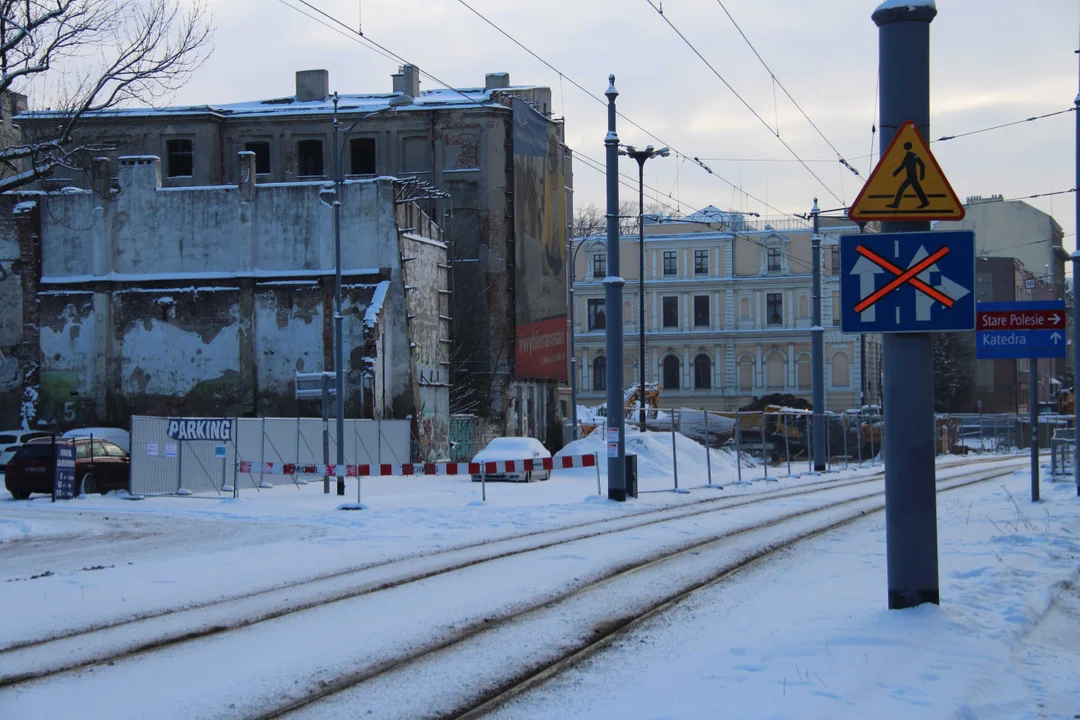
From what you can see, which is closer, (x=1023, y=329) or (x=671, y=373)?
(x=1023, y=329)

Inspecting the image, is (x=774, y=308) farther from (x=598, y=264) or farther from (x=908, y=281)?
(x=908, y=281)

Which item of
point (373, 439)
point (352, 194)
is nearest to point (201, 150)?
point (352, 194)

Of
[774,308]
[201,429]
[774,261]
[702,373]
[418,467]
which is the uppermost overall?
[774,261]

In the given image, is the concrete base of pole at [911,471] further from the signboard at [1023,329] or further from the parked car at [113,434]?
the parked car at [113,434]

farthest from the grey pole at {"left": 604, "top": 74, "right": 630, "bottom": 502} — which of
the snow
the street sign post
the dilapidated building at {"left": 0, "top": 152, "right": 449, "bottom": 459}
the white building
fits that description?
the white building

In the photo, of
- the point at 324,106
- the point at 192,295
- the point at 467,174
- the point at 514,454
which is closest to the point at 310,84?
the point at 324,106

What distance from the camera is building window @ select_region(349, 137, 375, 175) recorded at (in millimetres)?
56031

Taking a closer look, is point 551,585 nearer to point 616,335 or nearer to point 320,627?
point 320,627

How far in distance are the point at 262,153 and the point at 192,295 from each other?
1494 centimetres

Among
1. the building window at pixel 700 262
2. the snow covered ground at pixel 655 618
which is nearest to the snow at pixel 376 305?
the snow covered ground at pixel 655 618

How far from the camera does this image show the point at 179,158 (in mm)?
56594

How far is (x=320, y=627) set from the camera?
31.7ft

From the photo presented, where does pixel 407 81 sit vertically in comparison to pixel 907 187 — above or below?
above

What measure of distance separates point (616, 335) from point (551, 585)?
41.8 ft
